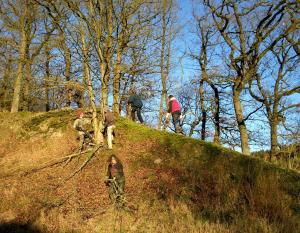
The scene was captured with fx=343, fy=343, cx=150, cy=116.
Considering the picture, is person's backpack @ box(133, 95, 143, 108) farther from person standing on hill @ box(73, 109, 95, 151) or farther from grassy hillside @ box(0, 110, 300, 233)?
person standing on hill @ box(73, 109, 95, 151)

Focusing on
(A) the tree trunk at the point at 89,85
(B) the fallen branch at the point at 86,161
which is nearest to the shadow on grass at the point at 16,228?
(B) the fallen branch at the point at 86,161

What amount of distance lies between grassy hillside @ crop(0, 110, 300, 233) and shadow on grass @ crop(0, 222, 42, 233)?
27 mm

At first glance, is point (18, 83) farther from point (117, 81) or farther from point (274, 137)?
point (274, 137)

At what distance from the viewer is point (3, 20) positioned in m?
22.0

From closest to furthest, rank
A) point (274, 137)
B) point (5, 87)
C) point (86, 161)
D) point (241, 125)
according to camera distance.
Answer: point (86, 161) → point (241, 125) → point (274, 137) → point (5, 87)

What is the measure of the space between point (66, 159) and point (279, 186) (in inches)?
313

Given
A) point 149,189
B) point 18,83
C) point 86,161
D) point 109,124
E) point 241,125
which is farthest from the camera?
point 18,83

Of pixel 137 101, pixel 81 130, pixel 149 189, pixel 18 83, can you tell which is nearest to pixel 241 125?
pixel 137 101

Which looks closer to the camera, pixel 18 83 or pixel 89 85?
pixel 89 85

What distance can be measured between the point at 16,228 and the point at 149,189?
415 cm

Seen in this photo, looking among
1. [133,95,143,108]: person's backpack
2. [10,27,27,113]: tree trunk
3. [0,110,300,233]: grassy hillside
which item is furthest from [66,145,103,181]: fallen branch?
[10,27,27,113]: tree trunk

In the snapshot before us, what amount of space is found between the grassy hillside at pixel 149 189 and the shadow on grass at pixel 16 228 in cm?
3

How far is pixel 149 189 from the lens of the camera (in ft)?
36.9

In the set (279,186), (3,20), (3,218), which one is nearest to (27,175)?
(3,218)
